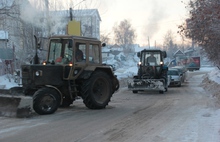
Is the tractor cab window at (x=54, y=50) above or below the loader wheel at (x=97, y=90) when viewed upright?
above

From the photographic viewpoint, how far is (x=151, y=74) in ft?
62.7

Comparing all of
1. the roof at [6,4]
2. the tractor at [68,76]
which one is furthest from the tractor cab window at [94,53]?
the roof at [6,4]

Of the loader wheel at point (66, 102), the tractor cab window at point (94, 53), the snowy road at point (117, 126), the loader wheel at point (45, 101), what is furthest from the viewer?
the loader wheel at point (66, 102)

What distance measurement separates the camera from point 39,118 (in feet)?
31.3

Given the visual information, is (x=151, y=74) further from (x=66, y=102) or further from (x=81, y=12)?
(x=81, y=12)

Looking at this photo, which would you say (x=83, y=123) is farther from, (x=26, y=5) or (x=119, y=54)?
(x=119, y=54)

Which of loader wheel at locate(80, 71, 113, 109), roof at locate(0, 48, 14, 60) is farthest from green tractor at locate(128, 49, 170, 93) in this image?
roof at locate(0, 48, 14, 60)

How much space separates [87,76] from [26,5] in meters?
8.79

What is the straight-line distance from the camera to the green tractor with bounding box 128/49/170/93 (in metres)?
17.9

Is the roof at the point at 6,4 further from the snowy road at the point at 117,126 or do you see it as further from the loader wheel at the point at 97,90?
the snowy road at the point at 117,126

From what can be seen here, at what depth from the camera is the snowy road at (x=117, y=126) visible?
7.23m

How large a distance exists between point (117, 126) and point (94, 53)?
152 inches

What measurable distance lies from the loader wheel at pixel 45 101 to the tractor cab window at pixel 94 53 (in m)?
1.99

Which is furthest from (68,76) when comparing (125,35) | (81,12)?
(125,35)
